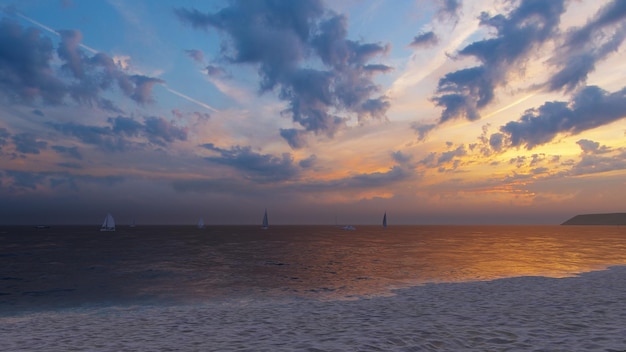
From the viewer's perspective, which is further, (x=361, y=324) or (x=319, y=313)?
(x=319, y=313)

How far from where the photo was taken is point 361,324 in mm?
19375

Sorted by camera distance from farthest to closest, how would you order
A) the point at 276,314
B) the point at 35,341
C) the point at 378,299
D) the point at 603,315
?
1. the point at 378,299
2. the point at 276,314
3. the point at 603,315
4. the point at 35,341

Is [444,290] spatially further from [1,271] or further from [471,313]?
[1,271]

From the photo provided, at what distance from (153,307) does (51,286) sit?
2142cm

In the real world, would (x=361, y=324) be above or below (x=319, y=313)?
above

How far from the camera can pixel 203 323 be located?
21.4 m

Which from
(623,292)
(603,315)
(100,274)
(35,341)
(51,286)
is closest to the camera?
(35,341)

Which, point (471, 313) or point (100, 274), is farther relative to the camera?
point (100, 274)

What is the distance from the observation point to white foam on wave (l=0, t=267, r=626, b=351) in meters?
15.4

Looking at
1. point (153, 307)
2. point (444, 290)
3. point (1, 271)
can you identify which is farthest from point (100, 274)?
point (444, 290)

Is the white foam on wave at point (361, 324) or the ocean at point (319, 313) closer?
the white foam on wave at point (361, 324)

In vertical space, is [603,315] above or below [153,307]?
above

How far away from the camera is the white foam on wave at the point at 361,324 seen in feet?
50.6

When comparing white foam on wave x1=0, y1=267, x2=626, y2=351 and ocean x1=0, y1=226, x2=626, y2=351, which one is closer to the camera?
white foam on wave x1=0, y1=267, x2=626, y2=351
